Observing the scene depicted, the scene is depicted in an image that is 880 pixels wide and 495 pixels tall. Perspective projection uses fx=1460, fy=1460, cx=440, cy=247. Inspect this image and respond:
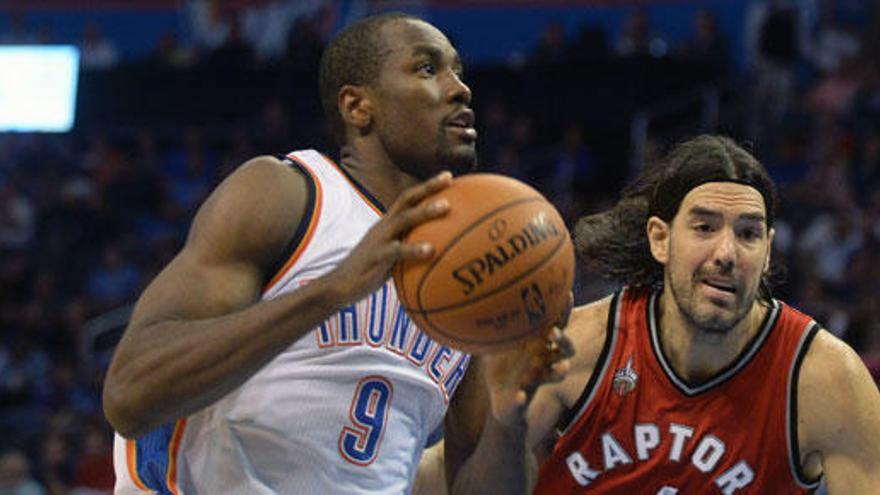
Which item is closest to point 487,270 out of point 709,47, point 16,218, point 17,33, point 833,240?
point 833,240

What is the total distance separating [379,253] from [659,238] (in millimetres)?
1928

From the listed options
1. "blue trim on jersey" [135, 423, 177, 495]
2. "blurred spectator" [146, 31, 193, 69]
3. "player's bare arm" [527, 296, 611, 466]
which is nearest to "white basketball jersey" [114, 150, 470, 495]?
"blue trim on jersey" [135, 423, 177, 495]

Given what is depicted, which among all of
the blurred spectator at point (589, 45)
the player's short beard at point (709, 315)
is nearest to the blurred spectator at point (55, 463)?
the blurred spectator at point (589, 45)

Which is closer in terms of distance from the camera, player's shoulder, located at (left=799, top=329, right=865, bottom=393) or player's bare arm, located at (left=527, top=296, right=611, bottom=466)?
player's shoulder, located at (left=799, top=329, right=865, bottom=393)

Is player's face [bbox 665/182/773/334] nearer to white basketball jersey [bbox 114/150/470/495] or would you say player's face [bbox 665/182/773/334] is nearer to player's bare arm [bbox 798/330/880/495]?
player's bare arm [bbox 798/330/880/495]

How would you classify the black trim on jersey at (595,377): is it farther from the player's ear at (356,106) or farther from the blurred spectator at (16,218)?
the blurred spectator at (16,218)

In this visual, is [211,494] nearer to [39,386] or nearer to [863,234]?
[863,234]

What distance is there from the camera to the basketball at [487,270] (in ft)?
10.2

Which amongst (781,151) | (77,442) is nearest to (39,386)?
(77,442)

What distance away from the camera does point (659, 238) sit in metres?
4.68

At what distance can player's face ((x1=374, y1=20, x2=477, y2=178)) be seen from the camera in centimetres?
365

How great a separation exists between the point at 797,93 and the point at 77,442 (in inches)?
287

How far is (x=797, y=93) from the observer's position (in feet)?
45.0

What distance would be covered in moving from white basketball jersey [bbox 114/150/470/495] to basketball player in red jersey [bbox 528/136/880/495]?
1.07m
